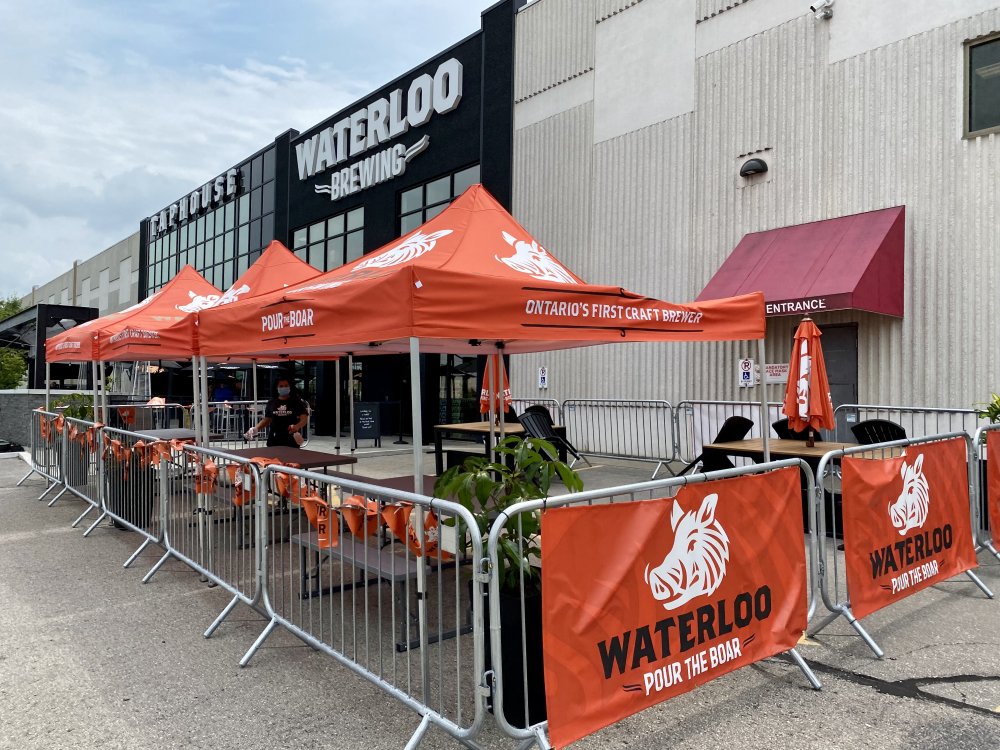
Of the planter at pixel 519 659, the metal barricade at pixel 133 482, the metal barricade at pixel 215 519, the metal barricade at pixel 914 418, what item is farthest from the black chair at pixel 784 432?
the metal barricade at pixel 133 482

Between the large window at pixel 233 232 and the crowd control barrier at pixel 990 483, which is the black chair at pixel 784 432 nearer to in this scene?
the crowd control barrier at pixel 990 483

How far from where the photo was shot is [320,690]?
3980 mm

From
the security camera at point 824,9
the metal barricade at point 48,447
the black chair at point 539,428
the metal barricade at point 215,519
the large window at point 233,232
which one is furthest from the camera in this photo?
the large window at point 233,232

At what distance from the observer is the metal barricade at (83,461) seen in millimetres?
8539

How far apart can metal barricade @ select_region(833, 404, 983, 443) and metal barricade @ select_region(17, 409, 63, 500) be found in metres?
11.4

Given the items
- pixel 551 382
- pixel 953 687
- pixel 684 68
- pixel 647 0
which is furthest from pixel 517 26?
pixel 953 687

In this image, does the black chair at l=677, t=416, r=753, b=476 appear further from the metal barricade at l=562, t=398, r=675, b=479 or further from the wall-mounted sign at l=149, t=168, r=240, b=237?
the wall-mounted sign at l=149, t=168, r=240, b=237

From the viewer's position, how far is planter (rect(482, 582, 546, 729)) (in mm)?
3096

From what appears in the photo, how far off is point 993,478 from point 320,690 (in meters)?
6.09

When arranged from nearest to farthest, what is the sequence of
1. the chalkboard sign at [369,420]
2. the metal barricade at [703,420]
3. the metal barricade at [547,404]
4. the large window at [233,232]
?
the metal barricade at [703,420]
the metal barricade at [547,404]
the chalkboard sign at [369,420]
the large window at [233,232]

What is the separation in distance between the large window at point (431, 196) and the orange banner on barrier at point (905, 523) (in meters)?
14.1

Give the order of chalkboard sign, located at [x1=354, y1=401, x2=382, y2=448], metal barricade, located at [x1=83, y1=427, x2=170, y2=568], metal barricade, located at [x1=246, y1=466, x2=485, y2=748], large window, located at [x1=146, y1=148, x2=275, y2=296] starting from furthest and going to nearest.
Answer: large window, located at [x1=146, y1=148, x2=275, y2=296]
chalkboard sign, located at [x1=354, y1=401, x2=382, y2=448]
metal barricade, located at [x1=83, y1=427, x2=170, y2=568]
metal barricade, located at [x1=246, y1=466, x2=485, y2=748]

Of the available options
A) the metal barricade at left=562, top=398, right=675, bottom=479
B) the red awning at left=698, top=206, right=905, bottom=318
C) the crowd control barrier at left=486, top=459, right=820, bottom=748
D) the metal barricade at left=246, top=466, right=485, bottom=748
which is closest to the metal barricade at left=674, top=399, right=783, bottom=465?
the metal barricade at left=562, top=398, right=675, bottom=479

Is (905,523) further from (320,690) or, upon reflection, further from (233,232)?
(233,232)
